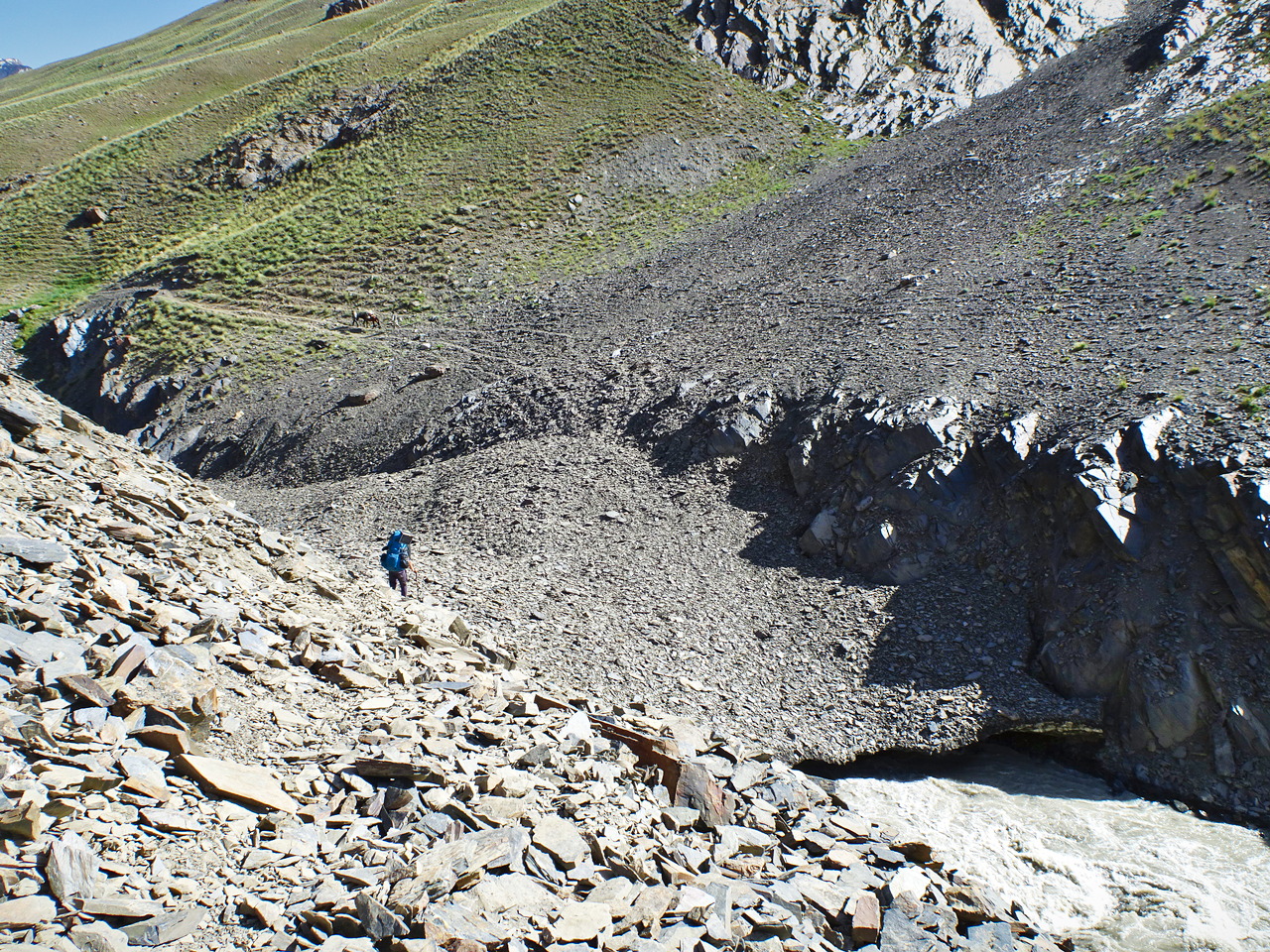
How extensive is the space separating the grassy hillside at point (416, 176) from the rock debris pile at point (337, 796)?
22.5m

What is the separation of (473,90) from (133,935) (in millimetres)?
50635

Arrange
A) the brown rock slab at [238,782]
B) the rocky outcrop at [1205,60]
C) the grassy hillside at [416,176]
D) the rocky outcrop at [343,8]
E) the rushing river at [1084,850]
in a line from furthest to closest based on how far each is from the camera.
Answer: the rocky outcrop at [343,8] → the grassy hillside at [416,176] → the rocky outcrop at [1205,60] → the rushing river at [1084,850] → the brown rock slab at [238,782]

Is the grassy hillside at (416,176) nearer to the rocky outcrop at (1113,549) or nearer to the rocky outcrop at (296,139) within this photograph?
the rocky outcrop at (296,139)

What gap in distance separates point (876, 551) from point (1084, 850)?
5.89 metres

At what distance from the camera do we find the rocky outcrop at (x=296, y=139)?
44875 mm

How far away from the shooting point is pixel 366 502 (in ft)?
65.7

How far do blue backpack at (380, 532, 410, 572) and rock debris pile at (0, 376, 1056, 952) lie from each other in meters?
2.12

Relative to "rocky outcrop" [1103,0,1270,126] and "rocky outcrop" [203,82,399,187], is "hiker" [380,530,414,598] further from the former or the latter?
"rocky outcrop" [203,82,399,187]

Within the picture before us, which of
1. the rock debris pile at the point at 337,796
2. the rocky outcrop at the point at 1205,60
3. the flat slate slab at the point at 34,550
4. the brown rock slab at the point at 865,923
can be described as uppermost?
the rocky outcrop at the point at 1205,60

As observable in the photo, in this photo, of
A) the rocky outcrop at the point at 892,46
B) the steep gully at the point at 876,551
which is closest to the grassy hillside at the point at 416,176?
the rocky outcrop at the point at 892,46

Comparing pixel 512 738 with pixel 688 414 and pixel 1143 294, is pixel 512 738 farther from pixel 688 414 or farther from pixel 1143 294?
pixel 1143 294

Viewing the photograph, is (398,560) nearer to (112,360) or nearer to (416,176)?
(112,360)

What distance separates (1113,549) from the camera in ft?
41.3

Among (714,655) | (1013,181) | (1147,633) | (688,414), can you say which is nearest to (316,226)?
(688,414)
